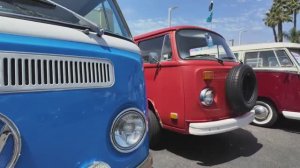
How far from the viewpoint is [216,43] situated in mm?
4871

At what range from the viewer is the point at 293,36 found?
29.0 m

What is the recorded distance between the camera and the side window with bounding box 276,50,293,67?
20.0 feet

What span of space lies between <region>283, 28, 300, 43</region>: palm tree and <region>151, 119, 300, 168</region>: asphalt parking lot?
26.1 metres

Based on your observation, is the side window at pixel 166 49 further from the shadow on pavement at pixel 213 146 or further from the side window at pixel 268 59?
the side window at pixel 268 59

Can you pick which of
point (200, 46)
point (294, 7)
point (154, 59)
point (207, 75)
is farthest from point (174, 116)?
point (294, 7)

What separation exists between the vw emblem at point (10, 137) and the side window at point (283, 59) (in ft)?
19.8

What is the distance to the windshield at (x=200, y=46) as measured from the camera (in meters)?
4.29

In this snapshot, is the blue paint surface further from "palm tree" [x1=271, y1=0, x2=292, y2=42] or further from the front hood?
"palm tree" [x1=271, y1=0, x2=292, y2=42]

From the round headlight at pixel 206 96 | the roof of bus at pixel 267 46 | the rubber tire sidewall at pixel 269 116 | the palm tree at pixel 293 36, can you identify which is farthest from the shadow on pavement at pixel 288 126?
the palm tree at pixel 293 36

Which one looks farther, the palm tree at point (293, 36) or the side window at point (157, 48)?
the palm tree at point (293, 36)

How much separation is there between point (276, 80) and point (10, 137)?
5610 millimetres

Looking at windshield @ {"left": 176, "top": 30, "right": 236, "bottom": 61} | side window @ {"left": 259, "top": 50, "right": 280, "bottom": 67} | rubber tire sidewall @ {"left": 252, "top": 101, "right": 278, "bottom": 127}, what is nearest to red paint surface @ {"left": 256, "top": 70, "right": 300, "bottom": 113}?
rubber tire sidewall @ {"left": 252, "top": 101, "right": 278, "bottom": 127}

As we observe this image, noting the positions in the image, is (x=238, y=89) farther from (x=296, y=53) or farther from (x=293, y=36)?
(x=293, y=36)

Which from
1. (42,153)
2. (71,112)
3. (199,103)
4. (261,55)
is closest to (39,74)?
(71,112)
